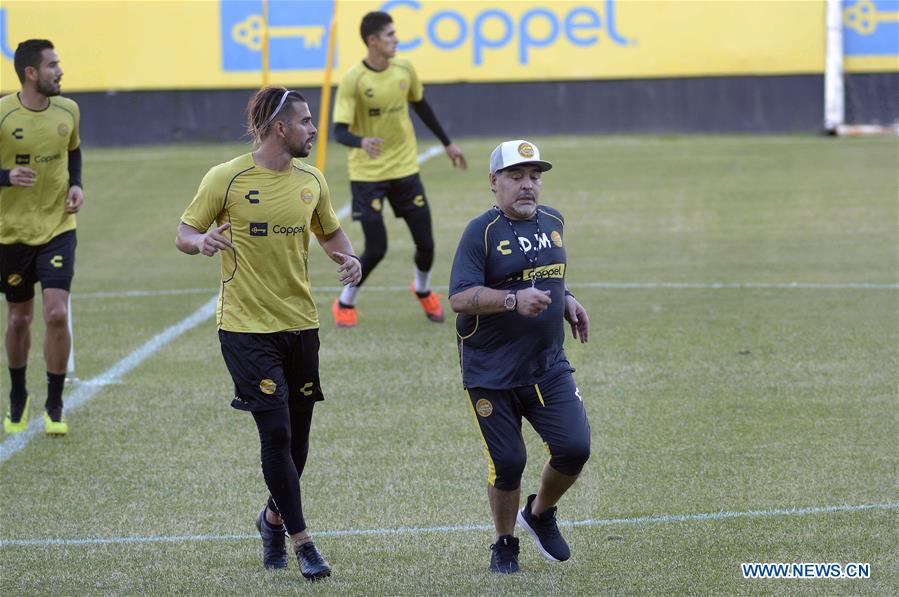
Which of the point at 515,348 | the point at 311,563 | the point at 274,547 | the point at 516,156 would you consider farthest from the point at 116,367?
the point at 516,156

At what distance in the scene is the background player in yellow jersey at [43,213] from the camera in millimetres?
9133

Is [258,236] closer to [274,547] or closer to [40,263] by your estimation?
[274,547]

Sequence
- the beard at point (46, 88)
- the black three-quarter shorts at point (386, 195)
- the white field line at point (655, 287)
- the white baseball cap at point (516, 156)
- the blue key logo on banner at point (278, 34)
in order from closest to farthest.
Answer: the white baseball cap at point (516, 156) → the beard at point (46, 88) → the black three-quarter shorts at point (386, 195) → the white field line at point (655, 287) → the blue key logo on banner at point (278, 34)

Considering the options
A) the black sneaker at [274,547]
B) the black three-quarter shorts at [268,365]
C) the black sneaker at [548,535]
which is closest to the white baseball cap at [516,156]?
the black three-quarter shorts at [268,365]

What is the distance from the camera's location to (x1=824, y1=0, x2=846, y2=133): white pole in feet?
74.6

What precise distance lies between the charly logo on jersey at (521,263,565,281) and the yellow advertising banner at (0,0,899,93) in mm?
17561

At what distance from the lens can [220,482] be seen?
316 inches

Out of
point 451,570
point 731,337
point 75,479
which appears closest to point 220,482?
point 75,479

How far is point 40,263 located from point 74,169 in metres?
0.72

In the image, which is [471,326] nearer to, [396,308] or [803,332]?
[803,332]

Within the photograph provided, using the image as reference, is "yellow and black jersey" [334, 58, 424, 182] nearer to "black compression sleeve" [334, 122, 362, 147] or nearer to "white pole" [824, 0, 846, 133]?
"black compression sleeve" [334, 122, 362, 147]

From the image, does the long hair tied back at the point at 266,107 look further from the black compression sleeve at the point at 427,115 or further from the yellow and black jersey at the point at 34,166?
the black compression sleeve at the point at 427,115

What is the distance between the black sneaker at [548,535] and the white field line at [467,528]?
59 cm

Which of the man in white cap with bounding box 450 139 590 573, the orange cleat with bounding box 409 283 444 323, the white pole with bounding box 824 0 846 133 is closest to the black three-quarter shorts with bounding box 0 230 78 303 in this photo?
the man in white cap with bounding box 450 139 590 573
